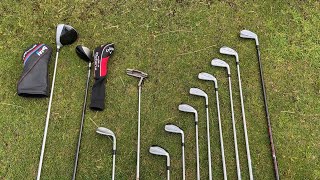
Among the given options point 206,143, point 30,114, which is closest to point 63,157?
point 30,114

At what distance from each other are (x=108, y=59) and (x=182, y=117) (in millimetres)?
1841

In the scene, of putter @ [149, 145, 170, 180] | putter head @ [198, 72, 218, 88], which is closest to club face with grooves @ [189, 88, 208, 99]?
putter head @ [198, 72, 218, 88]

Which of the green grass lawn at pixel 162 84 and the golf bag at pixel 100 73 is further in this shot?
the golf bag at pixel 100 73

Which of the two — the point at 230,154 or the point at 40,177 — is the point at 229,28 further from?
the point at 40,177

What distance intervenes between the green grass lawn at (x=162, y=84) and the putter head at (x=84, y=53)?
7.8 inches

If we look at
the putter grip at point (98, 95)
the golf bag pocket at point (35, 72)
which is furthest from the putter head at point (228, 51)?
the golf bag pocket at point (35, 72)

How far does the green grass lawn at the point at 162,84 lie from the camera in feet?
23.2

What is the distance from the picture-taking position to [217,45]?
26.5 ft

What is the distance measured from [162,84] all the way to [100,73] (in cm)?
120

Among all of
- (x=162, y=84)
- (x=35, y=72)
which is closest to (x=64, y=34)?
(x=35, y=72)

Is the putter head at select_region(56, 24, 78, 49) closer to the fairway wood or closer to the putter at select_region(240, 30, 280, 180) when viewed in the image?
the fairway wood

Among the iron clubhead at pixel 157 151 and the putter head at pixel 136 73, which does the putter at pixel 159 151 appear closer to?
the iron clubhead at pixel 157 151

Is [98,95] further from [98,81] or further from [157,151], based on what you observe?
[157,151]

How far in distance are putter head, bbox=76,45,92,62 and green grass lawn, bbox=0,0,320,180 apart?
199mm
